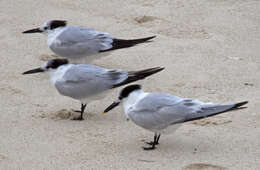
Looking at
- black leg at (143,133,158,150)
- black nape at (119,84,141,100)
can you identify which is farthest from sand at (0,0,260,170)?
black nape at (119,84,141,100)

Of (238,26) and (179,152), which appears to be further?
(238,26)

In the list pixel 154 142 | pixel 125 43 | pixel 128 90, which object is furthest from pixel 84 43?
pixel 154 142

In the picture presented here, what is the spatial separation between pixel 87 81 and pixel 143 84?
102 cm

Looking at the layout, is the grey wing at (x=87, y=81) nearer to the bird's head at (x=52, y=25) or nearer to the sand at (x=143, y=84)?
the sand at (x=143, y=84)

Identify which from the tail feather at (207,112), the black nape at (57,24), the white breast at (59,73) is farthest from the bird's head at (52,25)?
the tail feather at (207,112)

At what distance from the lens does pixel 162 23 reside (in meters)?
7.25

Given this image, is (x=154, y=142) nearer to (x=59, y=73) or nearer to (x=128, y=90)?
(x=128, y=90)

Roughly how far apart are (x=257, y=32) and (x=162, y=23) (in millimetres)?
1085

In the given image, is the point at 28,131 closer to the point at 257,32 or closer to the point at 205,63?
the point at 205,63

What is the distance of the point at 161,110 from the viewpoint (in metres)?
4.62

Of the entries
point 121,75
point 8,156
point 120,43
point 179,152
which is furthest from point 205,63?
point 8,156

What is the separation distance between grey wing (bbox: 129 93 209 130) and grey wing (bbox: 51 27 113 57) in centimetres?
154

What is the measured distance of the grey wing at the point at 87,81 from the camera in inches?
203

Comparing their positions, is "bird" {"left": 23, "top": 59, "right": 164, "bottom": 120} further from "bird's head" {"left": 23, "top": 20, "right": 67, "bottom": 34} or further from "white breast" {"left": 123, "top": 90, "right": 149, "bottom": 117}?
"bird's head" {"left": 23, "top": 20, "right": 67, "bottom": 34}
